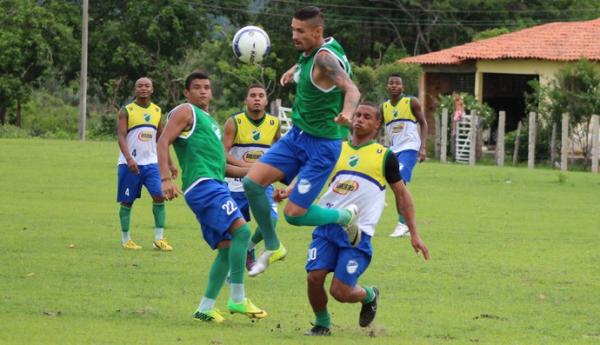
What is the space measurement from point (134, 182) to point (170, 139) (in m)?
6.16

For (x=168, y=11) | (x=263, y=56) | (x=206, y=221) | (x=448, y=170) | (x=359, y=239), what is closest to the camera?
(x=359, y=239)

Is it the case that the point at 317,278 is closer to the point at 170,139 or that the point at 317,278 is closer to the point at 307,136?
the point at 307,136

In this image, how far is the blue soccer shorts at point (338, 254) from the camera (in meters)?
9.70

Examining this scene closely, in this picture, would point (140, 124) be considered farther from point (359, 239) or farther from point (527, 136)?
point (527, 136)

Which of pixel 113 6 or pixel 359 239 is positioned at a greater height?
pixel 113 6

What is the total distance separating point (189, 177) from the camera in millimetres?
10562

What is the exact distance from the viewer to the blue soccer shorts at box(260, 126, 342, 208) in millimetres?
10164

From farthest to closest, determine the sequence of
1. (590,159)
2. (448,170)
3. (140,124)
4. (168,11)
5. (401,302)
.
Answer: (168,11)
(590,159)
(448,170)
(140,124)
(401,302)

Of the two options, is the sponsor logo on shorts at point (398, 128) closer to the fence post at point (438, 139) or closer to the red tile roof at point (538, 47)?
the fence post at point (438, 139)

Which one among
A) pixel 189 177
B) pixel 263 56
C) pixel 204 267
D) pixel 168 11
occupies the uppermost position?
pixel 168 11

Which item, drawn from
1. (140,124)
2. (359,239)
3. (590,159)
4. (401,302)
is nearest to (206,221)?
(359,239)

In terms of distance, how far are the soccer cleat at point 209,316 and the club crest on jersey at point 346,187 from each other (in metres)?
1.47

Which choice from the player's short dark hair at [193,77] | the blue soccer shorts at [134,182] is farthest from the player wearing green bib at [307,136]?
the blue soccer shorts at [134,182]

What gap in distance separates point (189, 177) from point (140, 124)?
644cm
